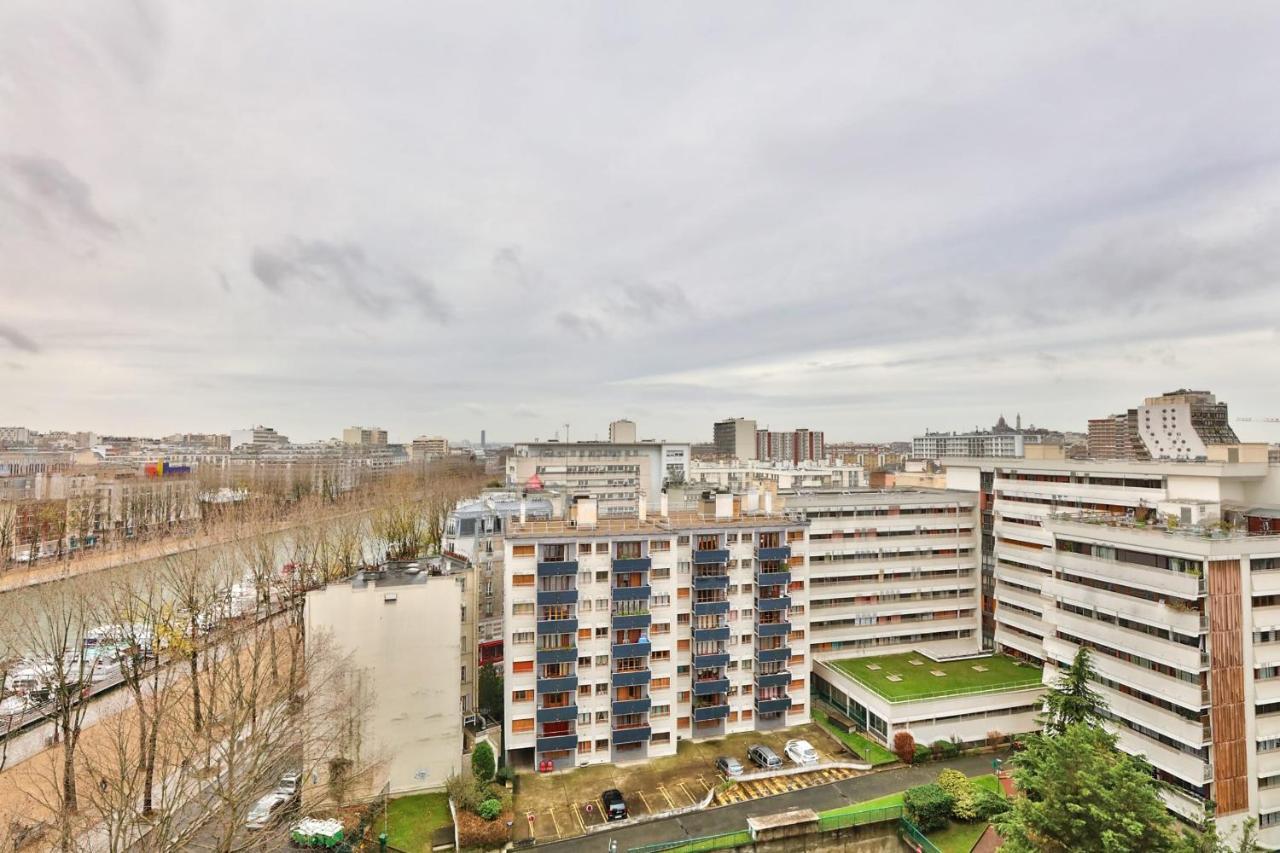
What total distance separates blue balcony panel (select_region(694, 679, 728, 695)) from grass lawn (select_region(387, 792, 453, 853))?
16.0m

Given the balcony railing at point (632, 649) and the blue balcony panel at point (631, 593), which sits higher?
the blue balcony panel at point (631, 593)

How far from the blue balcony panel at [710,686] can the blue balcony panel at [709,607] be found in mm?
4256

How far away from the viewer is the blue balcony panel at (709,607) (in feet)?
134

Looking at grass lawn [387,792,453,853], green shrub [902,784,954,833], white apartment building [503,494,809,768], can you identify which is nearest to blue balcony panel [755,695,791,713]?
white apartment building [503,494,809,768]

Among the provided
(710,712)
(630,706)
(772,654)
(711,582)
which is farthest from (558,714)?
(772,654)

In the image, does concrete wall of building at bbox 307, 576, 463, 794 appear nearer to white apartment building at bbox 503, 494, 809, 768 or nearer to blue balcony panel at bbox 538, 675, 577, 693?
white apartment building at bbox 503, 494, 809, 768

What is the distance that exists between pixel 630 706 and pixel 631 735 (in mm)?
1702

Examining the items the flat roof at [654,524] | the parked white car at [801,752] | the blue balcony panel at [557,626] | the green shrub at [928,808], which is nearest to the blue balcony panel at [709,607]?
the flat roof at [654,524]

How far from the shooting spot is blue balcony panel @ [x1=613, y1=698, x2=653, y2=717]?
37875 mm

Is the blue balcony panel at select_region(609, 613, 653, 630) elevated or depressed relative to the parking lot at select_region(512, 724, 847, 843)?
elevated

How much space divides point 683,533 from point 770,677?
1131 centimetres

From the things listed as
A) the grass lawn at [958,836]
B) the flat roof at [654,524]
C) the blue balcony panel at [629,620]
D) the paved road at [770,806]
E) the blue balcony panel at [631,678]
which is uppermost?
the flat roof at [654,524]

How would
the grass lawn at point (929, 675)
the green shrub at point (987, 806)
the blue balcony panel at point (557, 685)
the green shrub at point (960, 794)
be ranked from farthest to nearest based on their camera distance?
the grass lawn at point (929, 675)
the blue balcony panel at point (557, 685)
the green shrub at point (960, 794)
the green shrub at point (987, 806)

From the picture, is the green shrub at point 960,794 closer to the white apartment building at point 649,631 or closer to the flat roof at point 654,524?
the white apartment building at point 649,631
